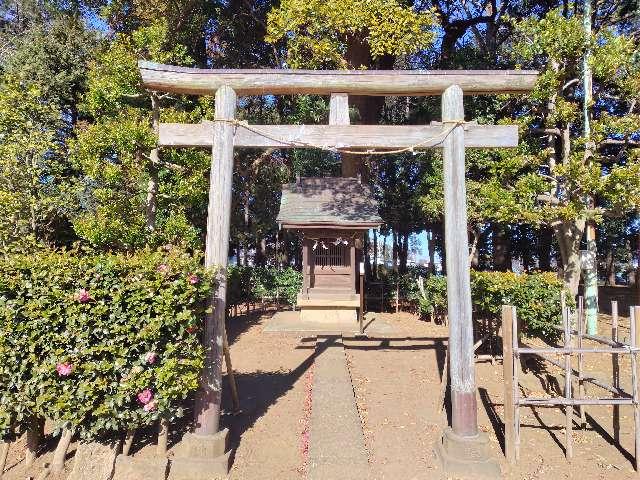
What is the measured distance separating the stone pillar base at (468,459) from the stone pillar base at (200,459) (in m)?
2.33

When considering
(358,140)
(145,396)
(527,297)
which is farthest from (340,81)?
(527,297)

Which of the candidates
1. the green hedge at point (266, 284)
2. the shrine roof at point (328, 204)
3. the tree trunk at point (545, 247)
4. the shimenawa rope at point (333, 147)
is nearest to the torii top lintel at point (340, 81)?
the shimenawa rope at point (333, 147)

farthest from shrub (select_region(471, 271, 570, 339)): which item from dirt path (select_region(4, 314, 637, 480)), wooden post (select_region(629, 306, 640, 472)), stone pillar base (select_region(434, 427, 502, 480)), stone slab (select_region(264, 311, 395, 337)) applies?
stone slab (select_region(264, 311, 395, 337))

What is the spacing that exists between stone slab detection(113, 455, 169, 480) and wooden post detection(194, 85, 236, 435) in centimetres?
47

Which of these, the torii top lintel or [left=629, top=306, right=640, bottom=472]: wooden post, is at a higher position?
the torii top lintel

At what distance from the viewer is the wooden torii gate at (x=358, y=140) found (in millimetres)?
4266

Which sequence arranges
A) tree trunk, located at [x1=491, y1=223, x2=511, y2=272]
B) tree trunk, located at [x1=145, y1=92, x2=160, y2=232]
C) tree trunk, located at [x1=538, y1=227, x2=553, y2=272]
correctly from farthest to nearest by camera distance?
tree trunk, located at [x1=538, y1=227, x2=553, y2=272] < tree trunk, located at [x1=491, y1=223, x2=511, y2=272] < tree trunk, located at [x1=145, y1=92, x2=160, y2=232]

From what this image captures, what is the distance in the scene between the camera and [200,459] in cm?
404

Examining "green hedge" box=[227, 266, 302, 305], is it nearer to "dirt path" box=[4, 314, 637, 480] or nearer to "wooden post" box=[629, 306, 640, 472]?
"dirt path" box=[4, 314, 637, 480]

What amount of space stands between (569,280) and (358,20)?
29.6 feet

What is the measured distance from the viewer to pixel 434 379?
705 centimetres

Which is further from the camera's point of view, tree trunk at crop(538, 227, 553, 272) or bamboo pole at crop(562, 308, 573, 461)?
tree trunk at crop(538, 227, 553, 272)

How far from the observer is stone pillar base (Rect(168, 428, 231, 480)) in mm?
3984

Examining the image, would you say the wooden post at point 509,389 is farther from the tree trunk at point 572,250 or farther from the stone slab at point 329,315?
the tree trunk at point 572,250
